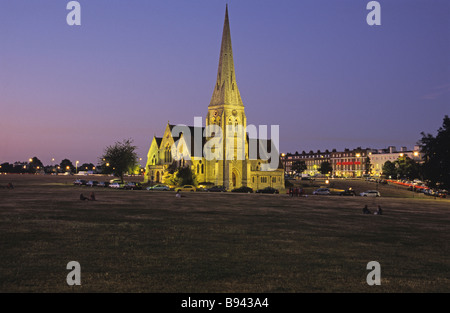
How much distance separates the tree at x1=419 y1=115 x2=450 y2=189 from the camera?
6903cm

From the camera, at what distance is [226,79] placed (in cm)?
10856

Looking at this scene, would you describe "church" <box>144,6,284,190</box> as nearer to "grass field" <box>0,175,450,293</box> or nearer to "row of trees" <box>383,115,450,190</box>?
"row of trees" <box>383,115,450,190</box>

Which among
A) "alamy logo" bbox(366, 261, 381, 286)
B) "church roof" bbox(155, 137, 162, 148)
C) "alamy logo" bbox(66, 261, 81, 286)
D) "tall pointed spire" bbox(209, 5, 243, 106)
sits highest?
"tall pointed spire" bbox(209, 5, 243, 106)

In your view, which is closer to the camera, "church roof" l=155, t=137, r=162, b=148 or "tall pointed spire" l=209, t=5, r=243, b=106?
"tall pointed spire" l=209, t=5, r=243, b=106

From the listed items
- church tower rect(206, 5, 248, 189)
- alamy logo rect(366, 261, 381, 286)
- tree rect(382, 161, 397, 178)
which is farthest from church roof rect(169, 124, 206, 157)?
tree rect(382, 161, 397, 178)

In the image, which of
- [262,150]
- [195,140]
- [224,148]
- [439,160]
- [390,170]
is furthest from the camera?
[390,170]

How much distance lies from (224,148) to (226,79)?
1737 cm

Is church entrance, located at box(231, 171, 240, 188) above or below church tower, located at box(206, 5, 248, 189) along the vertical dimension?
below

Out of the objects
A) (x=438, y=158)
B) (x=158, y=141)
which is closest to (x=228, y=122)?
(x=158, y=141)

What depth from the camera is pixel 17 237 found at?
1969 cm

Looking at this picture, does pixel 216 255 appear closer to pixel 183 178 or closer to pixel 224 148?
pixel 183 178

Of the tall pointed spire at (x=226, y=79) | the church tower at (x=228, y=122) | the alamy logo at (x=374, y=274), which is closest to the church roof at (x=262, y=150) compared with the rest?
the church tower at (x=228, y=122)

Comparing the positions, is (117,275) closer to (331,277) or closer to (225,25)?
(331,277)

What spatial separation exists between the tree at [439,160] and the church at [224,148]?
4612 cm
